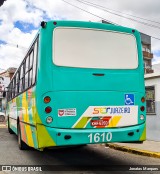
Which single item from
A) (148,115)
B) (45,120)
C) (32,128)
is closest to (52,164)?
(32,128)

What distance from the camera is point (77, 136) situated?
6.67 m

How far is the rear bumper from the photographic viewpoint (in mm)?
6590

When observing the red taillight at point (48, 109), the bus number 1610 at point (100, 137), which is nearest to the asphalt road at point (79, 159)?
the bus number 1610 at point (100, 137)

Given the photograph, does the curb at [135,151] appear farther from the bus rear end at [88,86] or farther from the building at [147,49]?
the building at [147,49]

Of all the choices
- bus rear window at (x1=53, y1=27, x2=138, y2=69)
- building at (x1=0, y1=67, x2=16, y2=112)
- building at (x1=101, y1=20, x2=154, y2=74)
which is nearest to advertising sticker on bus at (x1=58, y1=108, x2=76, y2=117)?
bus rear window at (x1=53, y1=27, x2=138, y2=69)

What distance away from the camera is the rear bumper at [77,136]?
659cm

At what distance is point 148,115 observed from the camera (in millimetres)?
13656

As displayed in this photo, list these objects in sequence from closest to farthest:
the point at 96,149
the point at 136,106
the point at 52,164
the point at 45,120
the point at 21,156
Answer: the point at 45,120
the point at 136,106
the point at 52,164
the point at 21,156
the point at 96,149

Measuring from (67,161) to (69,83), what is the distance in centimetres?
275

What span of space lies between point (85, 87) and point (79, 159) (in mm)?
2817

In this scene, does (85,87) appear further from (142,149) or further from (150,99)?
(150,99)

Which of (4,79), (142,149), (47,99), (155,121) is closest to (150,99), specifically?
(155,121)

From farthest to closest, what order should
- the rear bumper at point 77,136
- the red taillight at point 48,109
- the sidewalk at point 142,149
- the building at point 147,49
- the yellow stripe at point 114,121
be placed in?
the building at point 147,49 → the sidewalk at point 142,149 → the yellow stripe at point 114,121 → the red taillight at point 48,109 → the rear bumper at point 77,136

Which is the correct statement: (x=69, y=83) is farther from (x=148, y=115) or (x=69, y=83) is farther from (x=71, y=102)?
(x=148, y=115)
